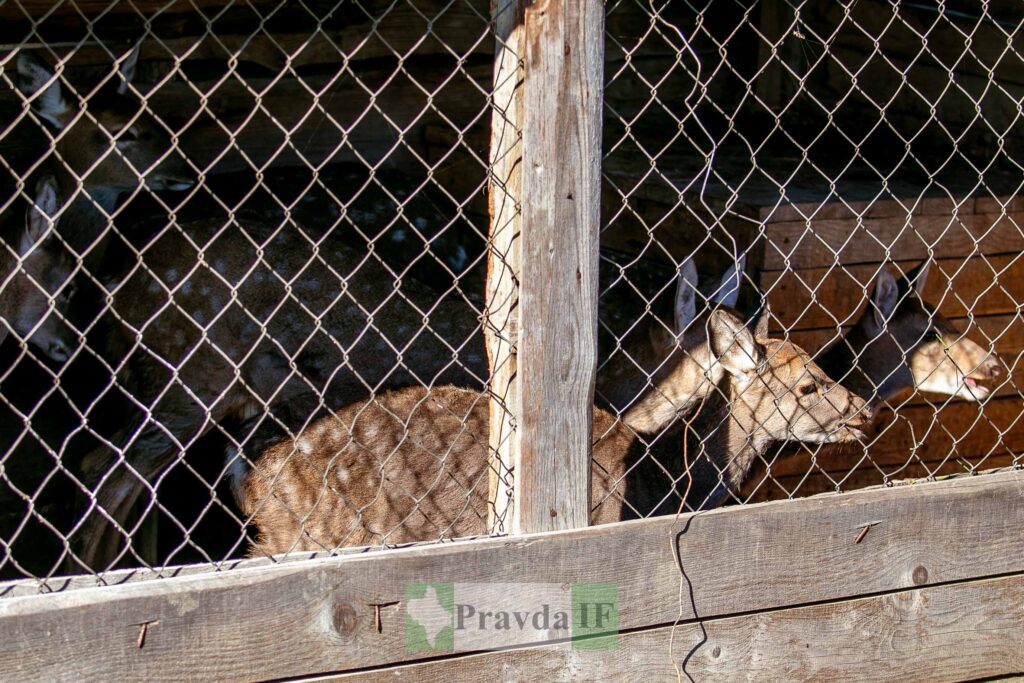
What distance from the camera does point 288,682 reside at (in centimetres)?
323

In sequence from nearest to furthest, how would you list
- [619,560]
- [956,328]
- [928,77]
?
[619,560]
[956,328]
[928,77]

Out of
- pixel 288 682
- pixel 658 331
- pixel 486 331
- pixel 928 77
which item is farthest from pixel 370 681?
pixel 928 77

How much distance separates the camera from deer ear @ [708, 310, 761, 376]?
15.5ft

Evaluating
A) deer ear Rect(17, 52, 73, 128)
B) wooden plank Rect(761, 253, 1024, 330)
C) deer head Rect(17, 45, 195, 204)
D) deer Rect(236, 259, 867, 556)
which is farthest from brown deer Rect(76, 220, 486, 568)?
wooden plank Rect(761, 253, 1024, 330)

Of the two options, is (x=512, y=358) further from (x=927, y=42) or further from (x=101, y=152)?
(x=927, y=42)

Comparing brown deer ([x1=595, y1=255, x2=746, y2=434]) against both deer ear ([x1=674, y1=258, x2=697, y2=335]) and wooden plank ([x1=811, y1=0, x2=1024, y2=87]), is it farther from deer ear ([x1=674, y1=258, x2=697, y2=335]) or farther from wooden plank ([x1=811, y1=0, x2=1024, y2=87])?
wooden plank ([x1=811, y1=0, x2=1024, y2=87])

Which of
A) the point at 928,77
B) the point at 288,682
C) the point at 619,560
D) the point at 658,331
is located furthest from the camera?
the point at 928,77

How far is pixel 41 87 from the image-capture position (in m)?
5.54

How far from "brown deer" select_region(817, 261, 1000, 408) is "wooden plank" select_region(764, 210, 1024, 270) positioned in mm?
211

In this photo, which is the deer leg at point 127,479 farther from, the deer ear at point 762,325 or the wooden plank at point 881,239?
the wooden plank at point 881,239

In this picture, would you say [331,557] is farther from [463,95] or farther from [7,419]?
[463,95]

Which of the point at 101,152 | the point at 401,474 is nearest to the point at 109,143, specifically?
the point at 101,152

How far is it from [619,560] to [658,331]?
2015 mm

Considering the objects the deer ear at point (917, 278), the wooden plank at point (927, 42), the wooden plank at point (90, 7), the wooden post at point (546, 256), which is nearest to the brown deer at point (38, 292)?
the wooden plank at point (90, 7)
